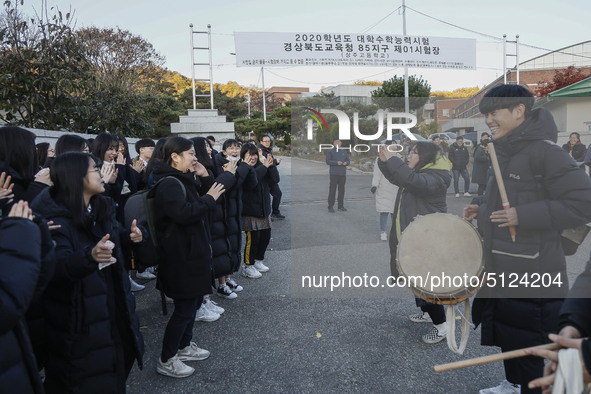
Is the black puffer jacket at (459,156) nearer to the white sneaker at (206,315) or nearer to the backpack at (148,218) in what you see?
the white sneaker at (206,315)

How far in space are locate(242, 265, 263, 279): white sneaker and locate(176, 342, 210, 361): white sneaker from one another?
77.3 inches

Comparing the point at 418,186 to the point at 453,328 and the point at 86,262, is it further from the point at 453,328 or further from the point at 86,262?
the point at 86,262

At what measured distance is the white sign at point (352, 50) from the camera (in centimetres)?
1234

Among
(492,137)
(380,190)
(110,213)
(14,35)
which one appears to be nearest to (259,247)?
(380,190)

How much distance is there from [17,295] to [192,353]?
212cm

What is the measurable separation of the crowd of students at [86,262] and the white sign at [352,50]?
359 inches

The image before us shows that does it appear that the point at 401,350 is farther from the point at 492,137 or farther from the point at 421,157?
the point at 492,137

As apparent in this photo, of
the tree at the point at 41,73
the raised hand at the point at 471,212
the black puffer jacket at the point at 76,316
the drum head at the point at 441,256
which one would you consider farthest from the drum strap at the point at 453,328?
the tree at the point at 41,73

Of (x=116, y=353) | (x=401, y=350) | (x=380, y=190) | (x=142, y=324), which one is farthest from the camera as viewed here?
(x=380, y=190)

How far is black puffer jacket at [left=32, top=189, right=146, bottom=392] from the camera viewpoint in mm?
2049

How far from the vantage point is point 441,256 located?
265cm

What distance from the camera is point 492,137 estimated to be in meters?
2.46

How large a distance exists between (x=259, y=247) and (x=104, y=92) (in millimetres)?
6636

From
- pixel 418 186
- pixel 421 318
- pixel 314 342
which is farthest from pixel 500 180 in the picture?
pixel 314 342
